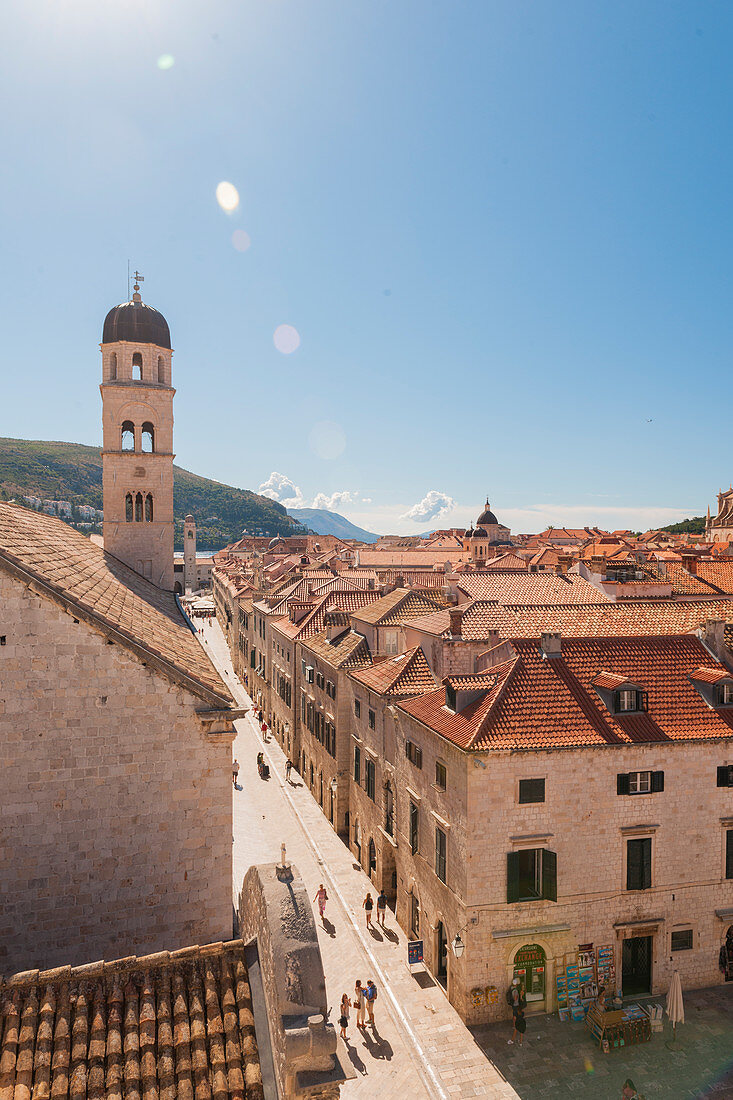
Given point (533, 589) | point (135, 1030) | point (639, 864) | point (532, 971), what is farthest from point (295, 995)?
point (533, 589)

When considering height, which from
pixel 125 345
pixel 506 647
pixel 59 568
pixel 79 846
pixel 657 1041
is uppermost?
pixel 125 345

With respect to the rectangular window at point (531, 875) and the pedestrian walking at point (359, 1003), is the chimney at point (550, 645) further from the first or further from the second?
the pedestrian walking at point (359, 1003)

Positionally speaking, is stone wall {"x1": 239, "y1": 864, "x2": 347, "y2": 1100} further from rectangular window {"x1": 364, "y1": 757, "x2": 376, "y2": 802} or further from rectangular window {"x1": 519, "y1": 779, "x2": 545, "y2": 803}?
rectangular window {"x1": 364, "y1": 757, "x2": 376, "y2": 802}

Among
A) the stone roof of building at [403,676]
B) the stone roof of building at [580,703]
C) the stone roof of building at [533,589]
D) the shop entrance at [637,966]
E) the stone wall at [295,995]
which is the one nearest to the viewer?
the stone wall at [295,995]

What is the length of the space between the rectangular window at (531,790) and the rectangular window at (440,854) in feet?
10.0

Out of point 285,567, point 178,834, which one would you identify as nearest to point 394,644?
point 178,834

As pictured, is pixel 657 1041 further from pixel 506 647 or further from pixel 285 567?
pixel 285 567

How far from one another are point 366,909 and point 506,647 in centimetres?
1179

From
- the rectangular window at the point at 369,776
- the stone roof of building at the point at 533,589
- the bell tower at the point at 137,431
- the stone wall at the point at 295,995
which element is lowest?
the rectangular window at the point at 369,776

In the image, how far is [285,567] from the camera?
7900 cm

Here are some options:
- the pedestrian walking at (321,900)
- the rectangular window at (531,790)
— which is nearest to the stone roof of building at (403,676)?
the rectangular window at (531,790)

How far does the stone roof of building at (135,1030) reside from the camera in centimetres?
805

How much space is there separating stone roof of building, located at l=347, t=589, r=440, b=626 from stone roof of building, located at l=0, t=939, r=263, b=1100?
963 inches

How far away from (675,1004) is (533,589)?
21730 mm
